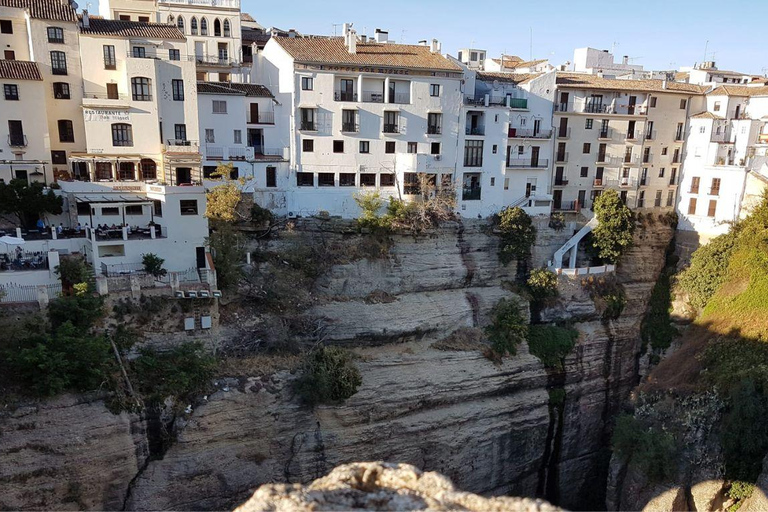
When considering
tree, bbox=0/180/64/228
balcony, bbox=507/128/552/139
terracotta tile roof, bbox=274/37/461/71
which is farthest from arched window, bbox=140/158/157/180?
balcony, bbox=507/128/552/139

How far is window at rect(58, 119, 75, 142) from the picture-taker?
27.4 m

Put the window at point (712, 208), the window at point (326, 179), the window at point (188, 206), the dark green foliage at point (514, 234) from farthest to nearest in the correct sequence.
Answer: the window at point (712, 208)
the dark green foliage at point (514, 234)
the window at point (326, 179)
the window at point (188, 206)

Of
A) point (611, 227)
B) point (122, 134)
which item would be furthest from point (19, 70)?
point (611, 227)

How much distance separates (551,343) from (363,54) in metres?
18.3

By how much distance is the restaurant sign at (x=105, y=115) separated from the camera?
2634 cm

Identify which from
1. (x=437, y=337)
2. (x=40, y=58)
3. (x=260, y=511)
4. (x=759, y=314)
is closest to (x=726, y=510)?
(x=759, y=314)

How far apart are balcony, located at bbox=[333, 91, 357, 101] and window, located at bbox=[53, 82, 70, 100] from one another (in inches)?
504

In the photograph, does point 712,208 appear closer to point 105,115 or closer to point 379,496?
point 379,496

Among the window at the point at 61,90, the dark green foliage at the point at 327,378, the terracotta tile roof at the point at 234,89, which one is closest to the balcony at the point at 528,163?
the terracotta tile roof at the point at 234,89

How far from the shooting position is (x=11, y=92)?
1003 inches

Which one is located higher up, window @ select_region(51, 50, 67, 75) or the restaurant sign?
window @ select_region(51, 50, 67, 75)

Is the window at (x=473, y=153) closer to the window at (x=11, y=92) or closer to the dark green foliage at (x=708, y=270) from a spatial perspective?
the dark green foliage at (x=708, y=270)

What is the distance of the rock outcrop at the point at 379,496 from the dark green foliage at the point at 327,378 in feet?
45.6

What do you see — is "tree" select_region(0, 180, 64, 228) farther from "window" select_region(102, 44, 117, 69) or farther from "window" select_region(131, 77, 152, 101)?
"window" select_region(102, 44, 117, 69)
